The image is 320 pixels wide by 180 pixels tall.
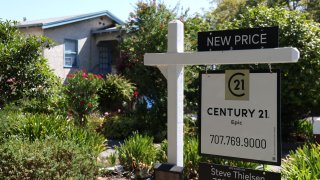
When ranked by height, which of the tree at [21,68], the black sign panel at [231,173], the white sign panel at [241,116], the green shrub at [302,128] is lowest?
the green shrub at [302,128]

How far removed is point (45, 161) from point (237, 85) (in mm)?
2780

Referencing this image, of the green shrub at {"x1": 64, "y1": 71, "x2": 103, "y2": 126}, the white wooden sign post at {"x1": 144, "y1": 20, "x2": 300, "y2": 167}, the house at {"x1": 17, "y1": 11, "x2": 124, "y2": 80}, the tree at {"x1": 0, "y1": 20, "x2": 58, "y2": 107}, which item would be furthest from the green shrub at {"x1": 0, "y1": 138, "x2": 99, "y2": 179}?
the house at {"x1": 17, "y1": 11, "x2": 124, "y2": 80}

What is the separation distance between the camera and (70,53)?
20.5m

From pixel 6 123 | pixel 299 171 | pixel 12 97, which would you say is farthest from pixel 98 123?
pixel 299 171

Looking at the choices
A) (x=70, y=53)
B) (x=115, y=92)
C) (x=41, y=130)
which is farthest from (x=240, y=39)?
(x=70, y=53)

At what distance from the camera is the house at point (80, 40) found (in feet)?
63.3

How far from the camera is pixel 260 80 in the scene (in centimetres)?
361

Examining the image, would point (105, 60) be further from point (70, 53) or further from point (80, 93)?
point (80, 93)

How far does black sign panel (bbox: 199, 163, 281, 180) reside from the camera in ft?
11.4

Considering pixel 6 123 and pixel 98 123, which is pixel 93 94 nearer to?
pixel 98 123

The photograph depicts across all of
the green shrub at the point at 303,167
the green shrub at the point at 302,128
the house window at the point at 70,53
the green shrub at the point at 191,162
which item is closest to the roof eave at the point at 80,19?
the house window at the point at 70,53

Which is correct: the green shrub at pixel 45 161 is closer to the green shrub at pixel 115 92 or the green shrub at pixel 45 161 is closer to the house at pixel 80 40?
the green shrub at pixel 115 92

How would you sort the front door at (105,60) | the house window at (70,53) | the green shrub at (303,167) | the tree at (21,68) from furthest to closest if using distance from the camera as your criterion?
the front door at (105,60), the house window at (70,53), the tree at (21,68), the green shrub at (303,167)

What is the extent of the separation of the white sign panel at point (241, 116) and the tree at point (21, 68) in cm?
630
